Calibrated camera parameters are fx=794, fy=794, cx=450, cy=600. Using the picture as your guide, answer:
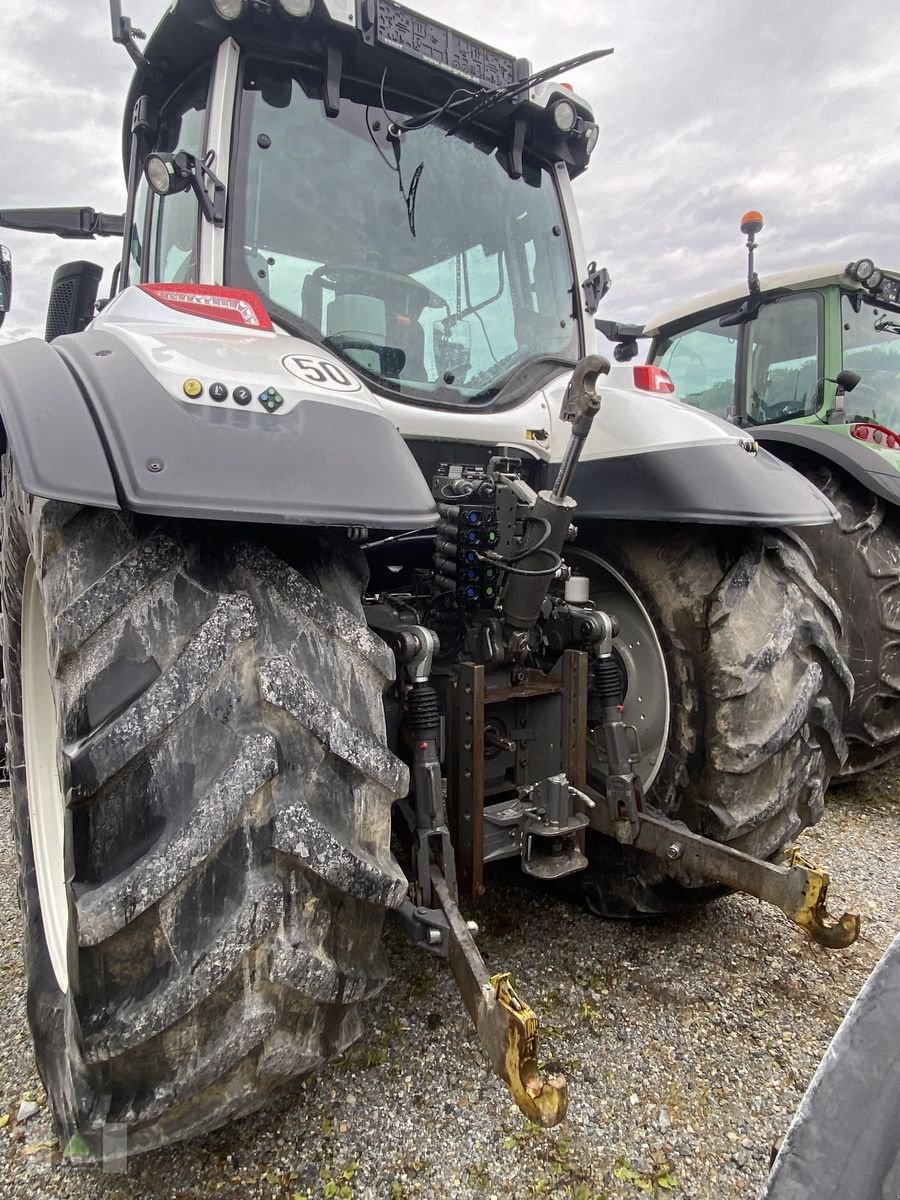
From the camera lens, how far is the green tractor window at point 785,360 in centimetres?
466

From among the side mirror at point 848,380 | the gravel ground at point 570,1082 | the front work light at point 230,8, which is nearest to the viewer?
the gravel ground at point 570,1082

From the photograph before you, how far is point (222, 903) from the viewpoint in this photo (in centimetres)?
119

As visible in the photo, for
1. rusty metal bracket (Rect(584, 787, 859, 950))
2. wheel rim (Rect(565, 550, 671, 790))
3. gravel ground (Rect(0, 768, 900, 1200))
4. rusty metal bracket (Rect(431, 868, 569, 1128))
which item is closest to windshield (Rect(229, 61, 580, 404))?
→ wheel rim (Rect(565, 550, 671, 790))

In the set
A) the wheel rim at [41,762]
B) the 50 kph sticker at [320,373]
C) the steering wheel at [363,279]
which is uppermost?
the steering wheel at [363,279]

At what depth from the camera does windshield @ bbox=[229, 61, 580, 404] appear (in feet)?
6.48

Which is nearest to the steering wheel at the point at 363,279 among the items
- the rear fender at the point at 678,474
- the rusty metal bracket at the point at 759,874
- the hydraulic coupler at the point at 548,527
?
the rear fender at the point at 678,474

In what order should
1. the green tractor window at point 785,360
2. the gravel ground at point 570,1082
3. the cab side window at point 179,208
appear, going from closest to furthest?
the gravel ground at point 570,1082 < the cab side window at point 179,208 < the green tractor window at point 785,360

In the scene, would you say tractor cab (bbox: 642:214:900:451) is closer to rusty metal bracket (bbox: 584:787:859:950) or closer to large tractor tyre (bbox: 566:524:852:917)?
large tractor tyre (bbox: 566:524:852:917)

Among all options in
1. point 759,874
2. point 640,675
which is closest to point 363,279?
point 640,675

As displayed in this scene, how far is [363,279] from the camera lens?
2.11 metres

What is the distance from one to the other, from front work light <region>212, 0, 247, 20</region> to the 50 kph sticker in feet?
2.96

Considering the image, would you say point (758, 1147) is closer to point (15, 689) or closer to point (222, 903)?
point (222, 903)

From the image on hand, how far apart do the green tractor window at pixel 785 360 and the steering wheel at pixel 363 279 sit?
3.23 metres

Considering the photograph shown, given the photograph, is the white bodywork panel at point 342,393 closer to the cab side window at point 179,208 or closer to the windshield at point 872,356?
the cab side window at point 179,208
